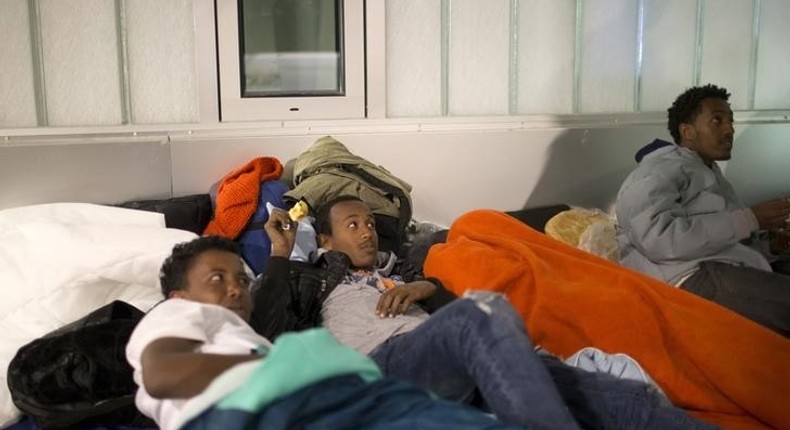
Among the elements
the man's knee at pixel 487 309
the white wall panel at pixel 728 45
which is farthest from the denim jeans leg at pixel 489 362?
the white wall panel at pixel 728 45

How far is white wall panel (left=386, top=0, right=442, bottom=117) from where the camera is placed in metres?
2.73

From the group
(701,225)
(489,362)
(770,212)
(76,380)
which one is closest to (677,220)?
(701,225)

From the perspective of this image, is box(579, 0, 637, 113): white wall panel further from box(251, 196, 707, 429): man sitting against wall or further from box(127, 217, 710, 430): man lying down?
box(127, 217, 710, 430): man lying down

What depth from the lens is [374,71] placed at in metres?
2.69

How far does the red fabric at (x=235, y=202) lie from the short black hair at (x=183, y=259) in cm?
63

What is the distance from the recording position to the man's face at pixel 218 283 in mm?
1446

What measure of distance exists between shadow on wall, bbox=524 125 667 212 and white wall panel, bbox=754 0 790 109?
55cm

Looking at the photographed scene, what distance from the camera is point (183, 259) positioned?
5.02ft

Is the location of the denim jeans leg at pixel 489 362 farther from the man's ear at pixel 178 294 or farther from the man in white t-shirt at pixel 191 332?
the man's ear at pixel 178 294

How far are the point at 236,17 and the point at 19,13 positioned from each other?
2.08 ft

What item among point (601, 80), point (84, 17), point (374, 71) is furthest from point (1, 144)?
point (601, 80)

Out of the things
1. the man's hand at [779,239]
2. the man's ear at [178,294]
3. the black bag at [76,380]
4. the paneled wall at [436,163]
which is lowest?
the black bag at [76,380]

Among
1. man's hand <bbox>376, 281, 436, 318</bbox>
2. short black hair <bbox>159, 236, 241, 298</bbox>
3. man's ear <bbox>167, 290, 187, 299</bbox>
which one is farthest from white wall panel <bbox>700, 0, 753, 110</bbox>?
man's ear <bbox>167, 290, 187, 299</bbox>

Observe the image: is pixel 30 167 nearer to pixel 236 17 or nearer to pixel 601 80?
pixel 236 17
